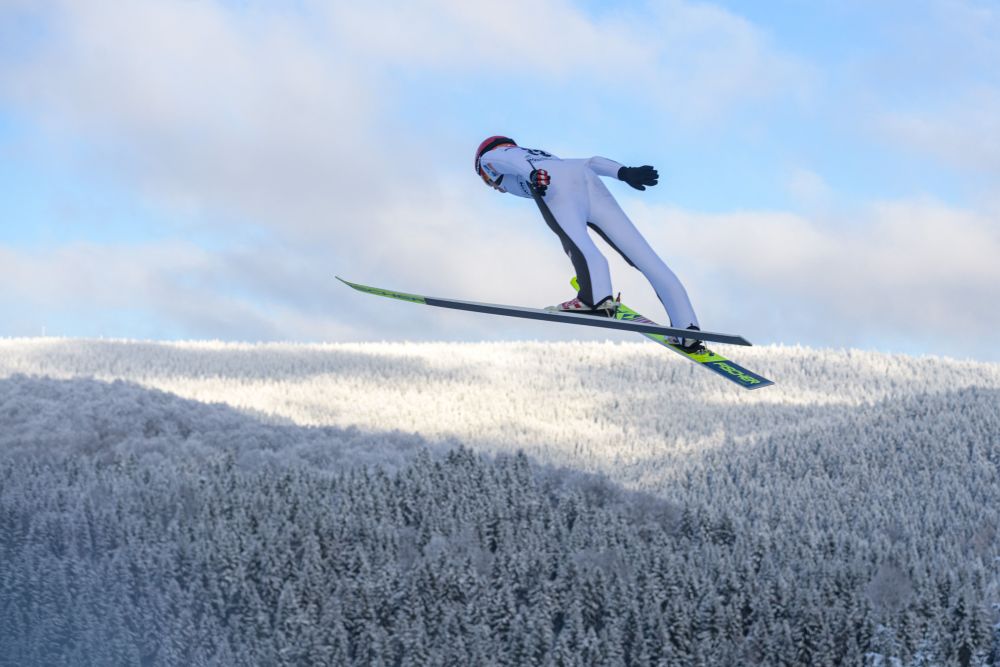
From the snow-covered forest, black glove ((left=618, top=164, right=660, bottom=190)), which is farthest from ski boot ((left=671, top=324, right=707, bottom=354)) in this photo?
the snow-covered forest

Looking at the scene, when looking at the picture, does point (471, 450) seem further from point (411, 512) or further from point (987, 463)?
point (987, 463)

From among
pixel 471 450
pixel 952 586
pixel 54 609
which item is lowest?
pixel 54 609

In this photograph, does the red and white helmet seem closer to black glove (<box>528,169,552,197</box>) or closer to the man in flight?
the man in flight

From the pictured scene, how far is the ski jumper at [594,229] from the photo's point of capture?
16000 mm

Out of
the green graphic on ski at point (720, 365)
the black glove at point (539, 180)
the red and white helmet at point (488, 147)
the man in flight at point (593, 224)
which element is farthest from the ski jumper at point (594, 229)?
the green graphic on ski at point (720, 365)

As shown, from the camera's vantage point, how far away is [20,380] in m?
97.1

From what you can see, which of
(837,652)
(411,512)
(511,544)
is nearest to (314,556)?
(411,512)

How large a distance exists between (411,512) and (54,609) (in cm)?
3129

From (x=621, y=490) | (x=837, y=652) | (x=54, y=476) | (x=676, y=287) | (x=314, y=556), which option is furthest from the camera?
(x=621, y=490)

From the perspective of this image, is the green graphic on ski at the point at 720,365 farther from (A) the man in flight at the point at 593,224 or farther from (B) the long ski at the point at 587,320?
(A) the man in flight at the point at 593,224

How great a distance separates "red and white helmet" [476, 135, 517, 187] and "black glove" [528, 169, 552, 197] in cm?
113

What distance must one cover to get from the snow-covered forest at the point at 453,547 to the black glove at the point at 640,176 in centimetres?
6060

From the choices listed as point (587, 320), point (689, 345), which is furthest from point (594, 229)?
point (689, 345)

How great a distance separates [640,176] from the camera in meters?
15.7
